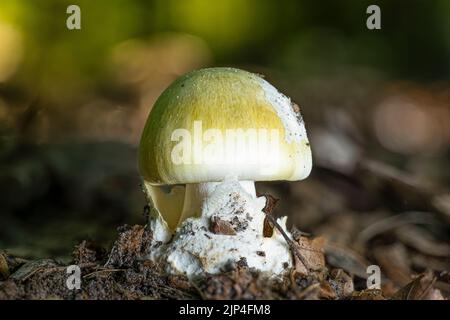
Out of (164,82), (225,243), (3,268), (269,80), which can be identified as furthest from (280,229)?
(164,82)

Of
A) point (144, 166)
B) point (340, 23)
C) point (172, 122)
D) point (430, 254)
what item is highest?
point (340, 23)

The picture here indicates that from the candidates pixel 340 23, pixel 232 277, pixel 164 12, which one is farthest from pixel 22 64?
pixel 232 277

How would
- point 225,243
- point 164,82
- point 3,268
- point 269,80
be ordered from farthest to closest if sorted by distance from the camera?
1. point 164,82
2. point 269,80
3. point 3,268
4. point 225,243

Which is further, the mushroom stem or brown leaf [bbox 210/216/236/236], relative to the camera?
the mushroom stem

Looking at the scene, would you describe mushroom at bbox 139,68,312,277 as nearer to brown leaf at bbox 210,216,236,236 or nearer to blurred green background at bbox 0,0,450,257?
brown leaf at bbox 210,216,236,236

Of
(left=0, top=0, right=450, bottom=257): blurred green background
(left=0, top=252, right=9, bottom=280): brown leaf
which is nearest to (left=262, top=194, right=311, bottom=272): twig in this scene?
(left=0, top=252, right=9, bottom=280): brown leaf

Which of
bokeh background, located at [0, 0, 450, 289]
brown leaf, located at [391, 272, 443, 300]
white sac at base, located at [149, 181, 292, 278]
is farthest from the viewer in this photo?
bokeh background, located at [0, 0, 450, 289]

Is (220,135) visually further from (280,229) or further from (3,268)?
(3,268)

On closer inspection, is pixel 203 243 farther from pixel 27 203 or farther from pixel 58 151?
pixel 58 151
